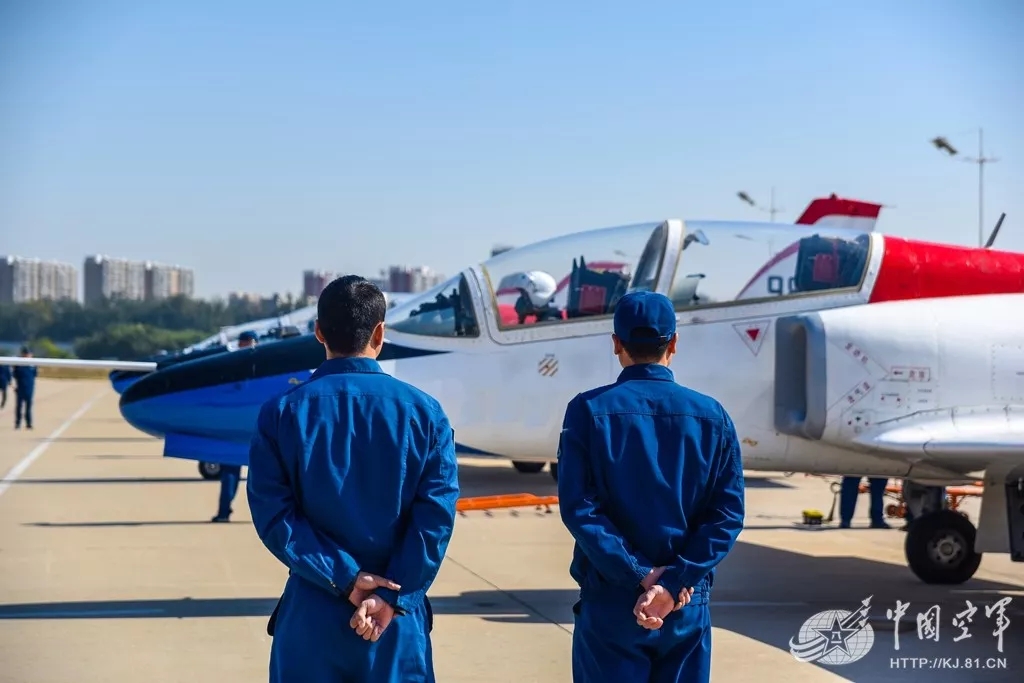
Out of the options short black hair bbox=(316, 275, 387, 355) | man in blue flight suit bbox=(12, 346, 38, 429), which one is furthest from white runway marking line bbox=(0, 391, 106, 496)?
short black hair bbox=(316, 275, 387, 355)

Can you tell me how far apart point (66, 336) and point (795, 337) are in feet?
122

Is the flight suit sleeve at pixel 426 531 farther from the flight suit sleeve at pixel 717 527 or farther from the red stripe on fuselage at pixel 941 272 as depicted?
the red stripe on fuselage at pixel 941 272

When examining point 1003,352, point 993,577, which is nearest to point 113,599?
point 1003,352

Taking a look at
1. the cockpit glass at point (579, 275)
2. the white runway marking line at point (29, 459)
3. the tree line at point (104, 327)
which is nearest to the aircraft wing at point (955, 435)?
the cockpit glass at point (579, 275)

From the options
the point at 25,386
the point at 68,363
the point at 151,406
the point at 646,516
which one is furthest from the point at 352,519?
the point at 25,386

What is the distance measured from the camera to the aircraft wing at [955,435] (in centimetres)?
741

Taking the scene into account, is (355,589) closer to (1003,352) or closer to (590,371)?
(590,371)

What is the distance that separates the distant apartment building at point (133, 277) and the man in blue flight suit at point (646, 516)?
8498cm

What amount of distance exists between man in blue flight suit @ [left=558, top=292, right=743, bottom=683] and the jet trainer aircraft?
4.08m

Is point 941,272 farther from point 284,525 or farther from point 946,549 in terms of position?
point 284,525

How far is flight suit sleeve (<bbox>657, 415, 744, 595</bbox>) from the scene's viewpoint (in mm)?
3510

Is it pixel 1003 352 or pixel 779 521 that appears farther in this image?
pixel 779 521

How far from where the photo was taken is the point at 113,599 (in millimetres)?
8250

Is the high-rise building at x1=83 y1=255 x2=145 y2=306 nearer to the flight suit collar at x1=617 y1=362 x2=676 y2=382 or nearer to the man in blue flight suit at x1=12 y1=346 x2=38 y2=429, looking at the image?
the man in blue flight suit at x1=12 y1=346 x2=38 y2=429
